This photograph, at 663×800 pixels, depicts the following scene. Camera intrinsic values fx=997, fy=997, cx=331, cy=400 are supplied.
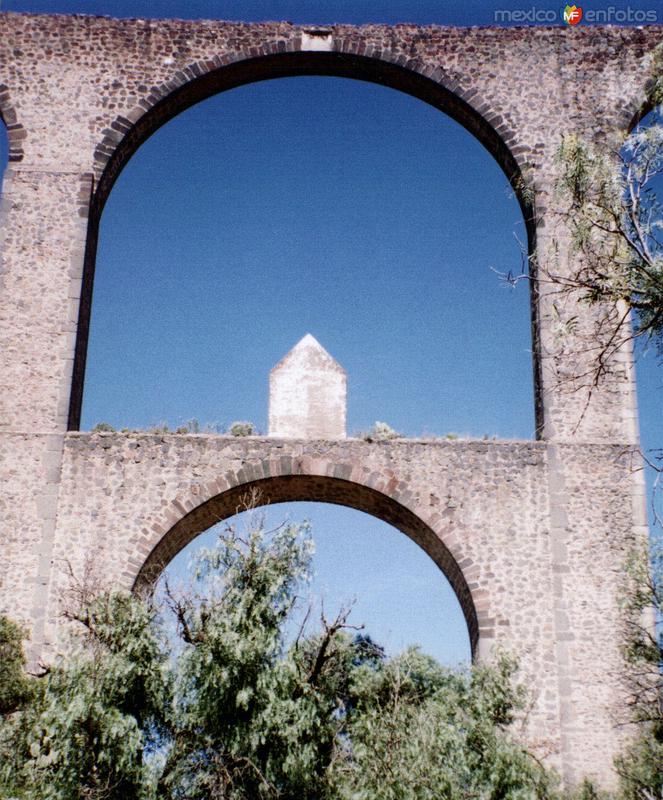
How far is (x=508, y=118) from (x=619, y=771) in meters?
10.0

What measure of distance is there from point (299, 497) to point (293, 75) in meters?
7.49

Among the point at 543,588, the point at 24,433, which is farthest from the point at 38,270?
the point at 543,588

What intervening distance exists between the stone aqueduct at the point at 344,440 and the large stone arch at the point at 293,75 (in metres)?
0.04

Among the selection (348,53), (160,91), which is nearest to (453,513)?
(348,53)

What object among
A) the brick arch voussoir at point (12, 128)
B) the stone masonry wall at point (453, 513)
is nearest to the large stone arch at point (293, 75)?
the brick arch voussoir at point (12, 128)

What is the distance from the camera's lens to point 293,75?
1741 centimetres

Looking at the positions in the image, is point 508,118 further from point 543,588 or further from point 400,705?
point 400,705

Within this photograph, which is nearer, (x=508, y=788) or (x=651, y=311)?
(x=651, y=311)

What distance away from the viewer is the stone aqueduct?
13625mm

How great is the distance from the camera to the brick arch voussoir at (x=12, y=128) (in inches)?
626

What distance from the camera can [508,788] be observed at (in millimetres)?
10445

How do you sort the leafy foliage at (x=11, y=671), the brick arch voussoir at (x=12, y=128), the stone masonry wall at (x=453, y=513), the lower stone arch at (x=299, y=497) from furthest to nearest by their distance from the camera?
the brick arch voussoir at (x=12, y=128), the lower stone arch at (x=299, y=497), the stone masonry wall at (x=453, y=513), the leafy foliage at (x=11, y=671)

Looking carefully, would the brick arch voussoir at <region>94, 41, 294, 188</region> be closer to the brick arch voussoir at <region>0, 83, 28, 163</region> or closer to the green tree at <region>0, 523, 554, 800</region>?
the brick arch voussoir at <region>0, 83, 28, 163</region>

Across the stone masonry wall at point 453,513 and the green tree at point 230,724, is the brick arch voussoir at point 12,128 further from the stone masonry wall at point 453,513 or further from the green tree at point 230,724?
the green tree at point 230,724
